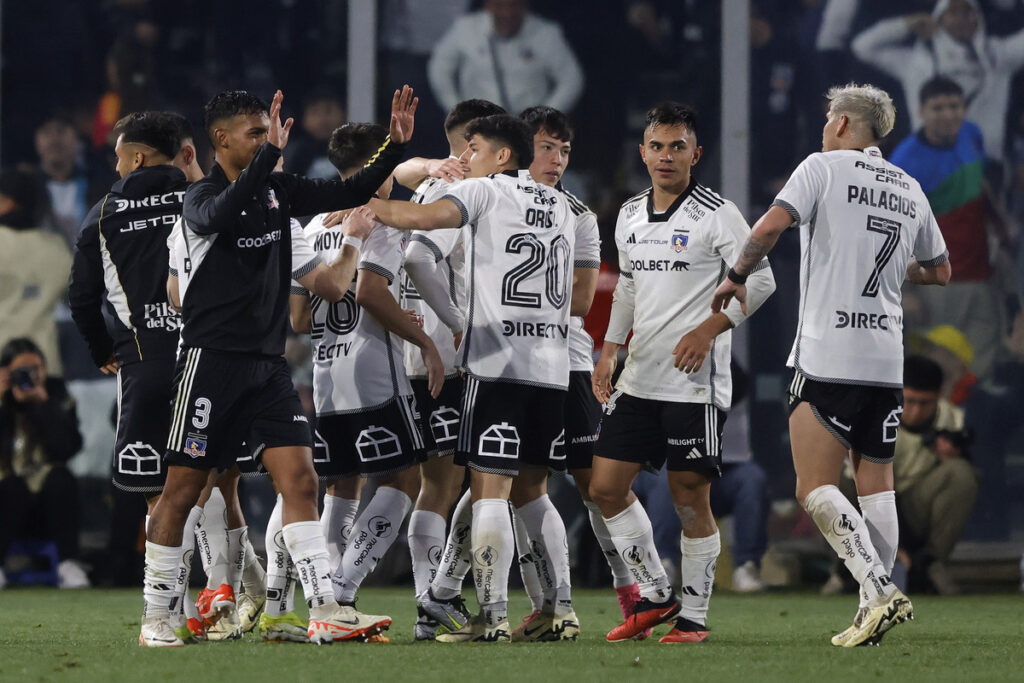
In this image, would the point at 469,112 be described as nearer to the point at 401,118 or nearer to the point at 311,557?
the point at 401,118

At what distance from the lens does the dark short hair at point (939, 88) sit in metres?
10.6

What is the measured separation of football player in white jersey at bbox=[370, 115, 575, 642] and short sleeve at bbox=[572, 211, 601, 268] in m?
0.42

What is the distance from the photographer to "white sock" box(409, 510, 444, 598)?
6.33 metres

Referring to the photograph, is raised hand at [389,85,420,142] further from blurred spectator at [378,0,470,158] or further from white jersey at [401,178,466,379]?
blurred spectator at [378,0,470,158]

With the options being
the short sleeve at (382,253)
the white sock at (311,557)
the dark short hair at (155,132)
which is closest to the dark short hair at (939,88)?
the short sleeve at (382,253)

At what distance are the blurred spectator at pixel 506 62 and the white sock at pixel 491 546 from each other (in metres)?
5.65

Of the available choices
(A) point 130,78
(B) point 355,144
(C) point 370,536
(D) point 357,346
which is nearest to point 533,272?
(D) point 357,346

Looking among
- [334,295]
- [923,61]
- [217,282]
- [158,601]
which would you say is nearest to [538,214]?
[334,295]

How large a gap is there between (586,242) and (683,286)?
521mm

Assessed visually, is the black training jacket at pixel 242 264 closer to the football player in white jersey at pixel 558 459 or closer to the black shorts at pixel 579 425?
the football player in white jersey at pixel 558 459

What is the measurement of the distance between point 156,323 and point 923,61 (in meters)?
6.66

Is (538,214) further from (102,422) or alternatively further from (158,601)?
(102,422)

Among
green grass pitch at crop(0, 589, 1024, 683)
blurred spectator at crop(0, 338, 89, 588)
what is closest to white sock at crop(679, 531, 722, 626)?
green grass pitch at crop(0, 589, 1024, 683)

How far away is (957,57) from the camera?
1069 centimetres
